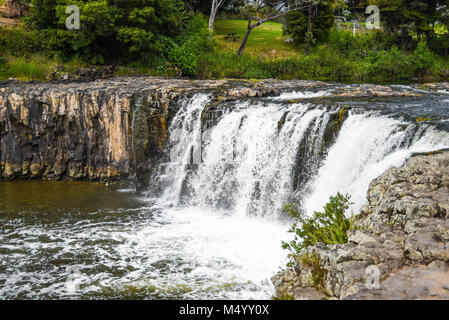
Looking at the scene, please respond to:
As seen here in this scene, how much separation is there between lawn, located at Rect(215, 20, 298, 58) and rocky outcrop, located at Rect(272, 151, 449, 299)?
82.2 feet

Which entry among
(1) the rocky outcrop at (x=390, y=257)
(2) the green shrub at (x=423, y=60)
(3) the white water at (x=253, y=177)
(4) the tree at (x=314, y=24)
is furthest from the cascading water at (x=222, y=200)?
(4) the tree at (x=314, y=24)

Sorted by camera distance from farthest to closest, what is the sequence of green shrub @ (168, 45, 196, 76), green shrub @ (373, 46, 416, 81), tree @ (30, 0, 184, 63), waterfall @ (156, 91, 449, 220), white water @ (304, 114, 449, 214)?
green shrub @ (373, 46, 416, 81) → green shrub @ (168, 45, 196, 76) → tree @ (30, 0, 184, 63) → waterfall @ (156, 91, 449, 220) → white water @ (304, 114, 449, 214)

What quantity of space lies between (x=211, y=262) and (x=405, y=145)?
4.45 metres

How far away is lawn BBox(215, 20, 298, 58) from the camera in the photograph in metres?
30.8

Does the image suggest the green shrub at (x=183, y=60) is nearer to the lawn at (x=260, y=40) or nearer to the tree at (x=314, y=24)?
the lawn at (x=260, y=40)

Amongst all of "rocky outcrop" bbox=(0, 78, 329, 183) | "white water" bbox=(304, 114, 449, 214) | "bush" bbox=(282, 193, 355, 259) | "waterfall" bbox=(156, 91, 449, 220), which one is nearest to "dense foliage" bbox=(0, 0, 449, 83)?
"rocky outcrop" bbox=(0, 78, 329, 183)

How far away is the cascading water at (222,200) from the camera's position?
779 centimetres

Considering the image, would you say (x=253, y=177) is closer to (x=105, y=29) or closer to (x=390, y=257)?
(x=390, y=257)

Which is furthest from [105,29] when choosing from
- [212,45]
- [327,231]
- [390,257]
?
[390,257]

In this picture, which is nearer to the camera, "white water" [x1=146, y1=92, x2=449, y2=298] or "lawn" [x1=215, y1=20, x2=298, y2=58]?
"white water" [x1=146, y1=92, x2=449, y2=298]

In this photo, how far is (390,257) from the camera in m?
4.95

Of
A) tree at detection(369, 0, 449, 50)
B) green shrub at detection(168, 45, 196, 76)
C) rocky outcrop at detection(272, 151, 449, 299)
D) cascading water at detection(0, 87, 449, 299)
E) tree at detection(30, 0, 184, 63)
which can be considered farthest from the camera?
tree at detection(369, 0, 449, 50)

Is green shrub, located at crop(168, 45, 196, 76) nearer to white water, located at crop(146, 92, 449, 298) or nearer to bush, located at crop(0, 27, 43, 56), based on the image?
bush, located at crop(0, 27, 43, 56)

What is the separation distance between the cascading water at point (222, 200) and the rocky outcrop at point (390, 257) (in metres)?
1.84
